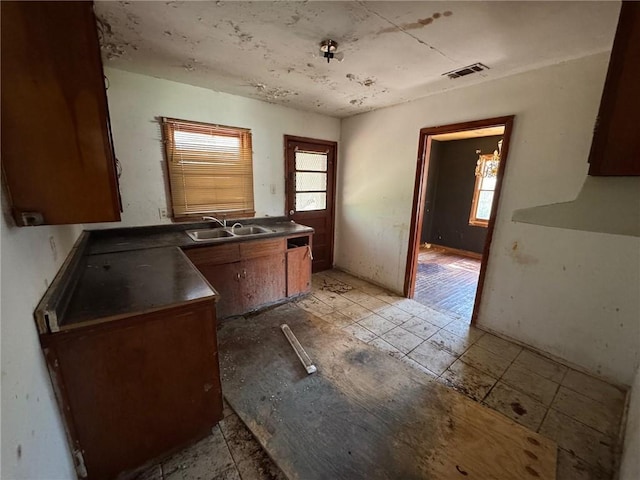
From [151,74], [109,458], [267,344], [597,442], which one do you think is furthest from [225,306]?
[597,442]

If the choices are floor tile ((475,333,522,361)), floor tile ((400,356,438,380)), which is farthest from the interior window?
floor tile ((400,356,438,380))

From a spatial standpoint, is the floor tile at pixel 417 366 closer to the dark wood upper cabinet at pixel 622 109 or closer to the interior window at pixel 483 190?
the dark wood upper cabinet at pixel 622 109

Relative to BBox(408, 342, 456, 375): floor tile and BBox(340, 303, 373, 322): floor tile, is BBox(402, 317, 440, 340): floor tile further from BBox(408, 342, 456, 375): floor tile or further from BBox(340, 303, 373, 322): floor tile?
BBox(340, 303, 373, 322): floor tile

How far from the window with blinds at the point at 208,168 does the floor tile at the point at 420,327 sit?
7.20 feet

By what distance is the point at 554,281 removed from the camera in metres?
2.11

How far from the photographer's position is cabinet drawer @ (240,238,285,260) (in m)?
2.59

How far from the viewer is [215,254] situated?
2406 mm

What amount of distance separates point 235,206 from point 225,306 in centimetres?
115

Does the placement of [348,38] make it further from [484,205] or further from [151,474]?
[484,205]

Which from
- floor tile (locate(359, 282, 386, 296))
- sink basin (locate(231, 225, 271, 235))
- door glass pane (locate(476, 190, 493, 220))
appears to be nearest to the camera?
sink basin (locate(231, 225, 271, 235))

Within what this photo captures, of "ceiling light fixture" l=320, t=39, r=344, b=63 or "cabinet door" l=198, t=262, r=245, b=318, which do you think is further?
"cabinet door" l=198, t=262, r=245, b=318

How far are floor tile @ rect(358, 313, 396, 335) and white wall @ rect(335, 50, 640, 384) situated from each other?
93 cm

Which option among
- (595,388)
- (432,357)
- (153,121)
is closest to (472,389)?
(432,357)

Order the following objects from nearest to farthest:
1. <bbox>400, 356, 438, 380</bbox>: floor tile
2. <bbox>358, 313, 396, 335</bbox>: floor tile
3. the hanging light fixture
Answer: <bbox>400, 356, 438, 380</bbox>: floor tile < <bbox>358, 313, 396, 335</bbox>: floor tile < the hanging light fixture
